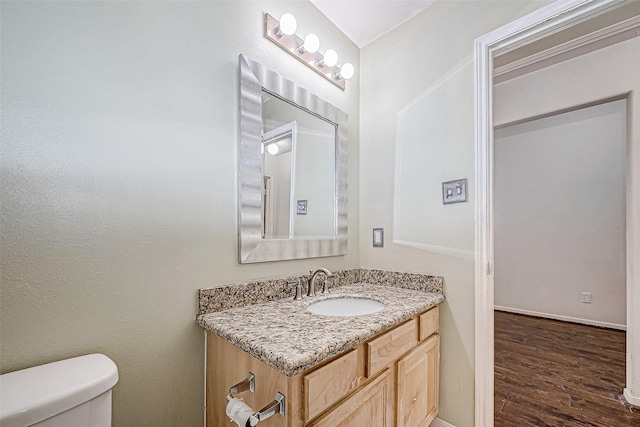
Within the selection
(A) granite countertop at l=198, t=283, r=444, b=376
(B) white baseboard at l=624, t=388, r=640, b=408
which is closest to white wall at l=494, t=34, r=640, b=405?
(B) white baseboard at l=624, t=388, r=640, b=408

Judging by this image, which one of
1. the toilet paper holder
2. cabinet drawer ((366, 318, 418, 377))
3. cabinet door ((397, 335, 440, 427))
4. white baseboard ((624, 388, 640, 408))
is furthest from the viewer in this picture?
white baseboard ((624, 388, 640, 408))

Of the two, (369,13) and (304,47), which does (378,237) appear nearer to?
(304,47)

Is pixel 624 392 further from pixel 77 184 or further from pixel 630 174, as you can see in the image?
pixel 77 184

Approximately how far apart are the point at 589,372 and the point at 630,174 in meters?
1.51

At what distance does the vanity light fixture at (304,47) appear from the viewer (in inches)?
52.1

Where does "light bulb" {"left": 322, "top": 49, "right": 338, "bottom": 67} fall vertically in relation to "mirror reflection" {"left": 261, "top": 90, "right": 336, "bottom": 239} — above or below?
above

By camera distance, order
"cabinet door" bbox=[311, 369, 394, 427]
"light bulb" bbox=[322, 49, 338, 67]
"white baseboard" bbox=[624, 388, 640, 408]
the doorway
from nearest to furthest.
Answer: "cabinet door" bbox=[311, 369, 394, 427] < "light bulb" bbox=[322, 49, 338, 67] < "white baseboard" bbox=[624, 388, 640, 408] < the doorway

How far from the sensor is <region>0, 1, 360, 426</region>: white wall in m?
0.74

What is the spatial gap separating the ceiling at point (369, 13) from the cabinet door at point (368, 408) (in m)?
1.94

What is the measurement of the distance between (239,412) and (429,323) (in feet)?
3.21

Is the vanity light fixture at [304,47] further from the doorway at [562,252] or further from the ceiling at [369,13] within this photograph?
the doorway at [562,252]

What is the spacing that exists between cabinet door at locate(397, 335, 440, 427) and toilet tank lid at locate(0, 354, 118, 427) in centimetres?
102

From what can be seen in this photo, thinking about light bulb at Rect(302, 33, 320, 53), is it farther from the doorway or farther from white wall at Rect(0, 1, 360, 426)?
the doorway

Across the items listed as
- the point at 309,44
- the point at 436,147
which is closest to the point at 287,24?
the point at 309,44
